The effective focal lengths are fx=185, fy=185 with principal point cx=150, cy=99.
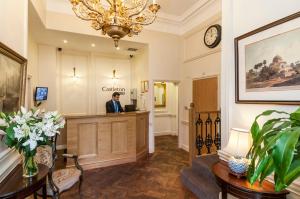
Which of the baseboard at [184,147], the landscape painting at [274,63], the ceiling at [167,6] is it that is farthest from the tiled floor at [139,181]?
the ceiling at [167,6]

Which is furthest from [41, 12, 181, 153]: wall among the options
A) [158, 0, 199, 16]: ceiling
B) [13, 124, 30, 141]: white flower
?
[13, 124, 30, 141]: white flower

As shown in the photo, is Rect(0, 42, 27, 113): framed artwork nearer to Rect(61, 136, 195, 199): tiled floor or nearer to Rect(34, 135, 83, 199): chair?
Rect(34, 135, 83, 199): chair

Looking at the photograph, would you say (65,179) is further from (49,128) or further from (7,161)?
(49,128)

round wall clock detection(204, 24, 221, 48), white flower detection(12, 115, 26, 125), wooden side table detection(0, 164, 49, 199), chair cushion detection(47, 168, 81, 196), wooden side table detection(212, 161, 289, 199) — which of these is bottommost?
chair cushion detection(47, 168, 81, 196)

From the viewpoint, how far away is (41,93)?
5457 millimetres

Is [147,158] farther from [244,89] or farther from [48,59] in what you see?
[48,59]

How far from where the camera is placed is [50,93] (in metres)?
5.92

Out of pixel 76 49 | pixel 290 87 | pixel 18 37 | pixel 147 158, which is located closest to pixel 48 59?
pixel 76 49

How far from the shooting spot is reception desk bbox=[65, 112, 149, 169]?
4.12 metres

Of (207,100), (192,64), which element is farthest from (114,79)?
(207,100)

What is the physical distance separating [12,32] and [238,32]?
2.74 meters

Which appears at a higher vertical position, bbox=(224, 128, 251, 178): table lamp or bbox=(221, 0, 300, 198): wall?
bbox=(221, 0, 300, 198): wall

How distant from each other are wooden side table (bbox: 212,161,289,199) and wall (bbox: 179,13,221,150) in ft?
10.1

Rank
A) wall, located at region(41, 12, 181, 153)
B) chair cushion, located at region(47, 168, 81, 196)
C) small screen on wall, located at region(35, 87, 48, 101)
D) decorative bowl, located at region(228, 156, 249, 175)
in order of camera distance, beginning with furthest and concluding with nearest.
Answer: wall, located at region(41, 12, 181, 153) → small screen on wall, located at region(35, 87, 48, 101) → chair cushion, located at region(47, 168, 81, 196) → decorative bowl, located at region(228, 156, 249, 175)
